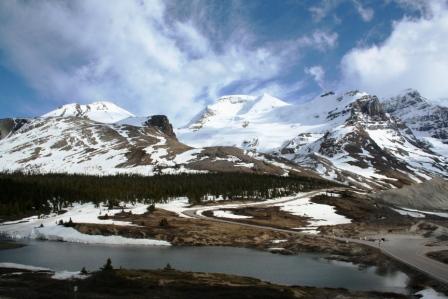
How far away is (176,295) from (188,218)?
336 feet

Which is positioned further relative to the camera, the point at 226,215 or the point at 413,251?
the point at 226,215

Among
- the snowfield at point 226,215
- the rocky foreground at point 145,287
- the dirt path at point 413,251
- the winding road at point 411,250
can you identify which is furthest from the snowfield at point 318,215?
the rocky foreground at point 145,287

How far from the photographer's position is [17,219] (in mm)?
153875

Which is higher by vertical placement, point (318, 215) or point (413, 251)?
point (318, 215)

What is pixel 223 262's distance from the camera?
91500mm

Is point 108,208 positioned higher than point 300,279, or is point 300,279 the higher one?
point 108,208

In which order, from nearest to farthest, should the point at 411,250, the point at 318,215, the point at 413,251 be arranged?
the point at 413,251 → the point at 411,250 → the point at 318,215

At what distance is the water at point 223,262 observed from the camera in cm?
7419

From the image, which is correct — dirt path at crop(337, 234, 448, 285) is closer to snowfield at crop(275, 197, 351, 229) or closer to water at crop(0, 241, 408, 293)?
water at crop(0, 241, 408, 293)

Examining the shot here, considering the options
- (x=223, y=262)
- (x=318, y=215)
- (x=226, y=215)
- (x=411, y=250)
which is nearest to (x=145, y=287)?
(x=223, y=262)

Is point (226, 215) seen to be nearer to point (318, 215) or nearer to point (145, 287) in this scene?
point (318, 215)

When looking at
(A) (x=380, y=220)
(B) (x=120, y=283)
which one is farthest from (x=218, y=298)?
(A) (x=380, y=220)

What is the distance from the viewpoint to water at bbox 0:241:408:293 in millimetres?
74188

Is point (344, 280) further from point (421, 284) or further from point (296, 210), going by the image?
point (296, 210)
